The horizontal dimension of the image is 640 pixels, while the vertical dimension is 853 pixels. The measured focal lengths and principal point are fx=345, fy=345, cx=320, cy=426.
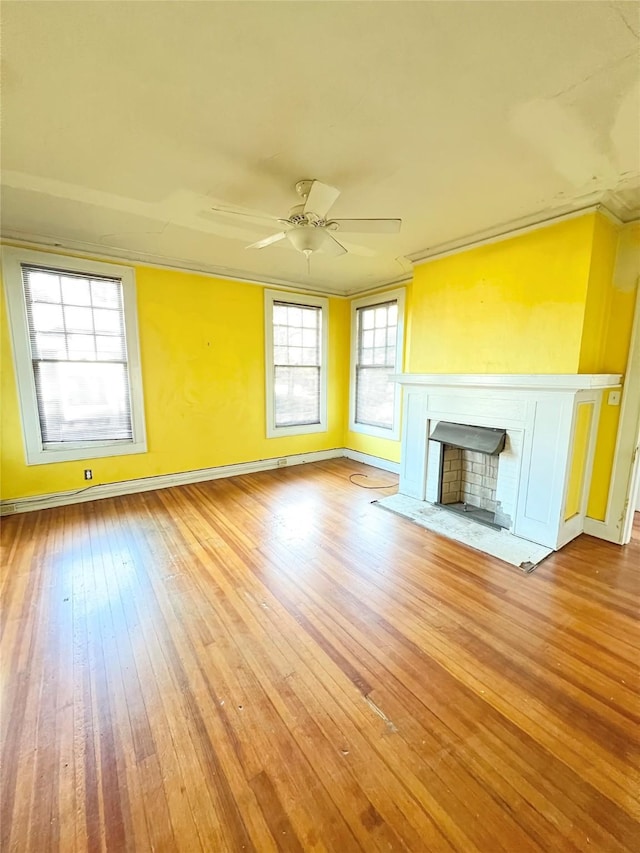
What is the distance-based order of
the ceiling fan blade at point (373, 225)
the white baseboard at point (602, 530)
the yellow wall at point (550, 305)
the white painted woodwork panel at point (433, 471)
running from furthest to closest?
1. the white painted woodwork panel at point (433, 471)
2. the white baseboard at point (602, 530)
3. the yellow wall at point (550, 305)
4. the ceiling fan blade at point (373, 225)

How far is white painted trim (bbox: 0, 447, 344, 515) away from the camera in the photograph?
3.46 m

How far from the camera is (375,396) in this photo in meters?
5.12

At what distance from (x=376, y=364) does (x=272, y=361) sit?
1509mm

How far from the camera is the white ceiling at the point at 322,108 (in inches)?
48.2

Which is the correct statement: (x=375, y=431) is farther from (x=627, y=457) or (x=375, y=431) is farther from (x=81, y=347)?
(x=81, y=347)

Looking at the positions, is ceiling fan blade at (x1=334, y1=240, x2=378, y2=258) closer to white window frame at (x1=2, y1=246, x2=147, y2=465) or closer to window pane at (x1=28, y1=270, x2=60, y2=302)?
white window frame at (x1=2, y1=246, x2=147, y2=465)

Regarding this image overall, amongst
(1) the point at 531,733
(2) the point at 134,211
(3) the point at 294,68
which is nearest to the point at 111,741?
(1) the point at 531,733

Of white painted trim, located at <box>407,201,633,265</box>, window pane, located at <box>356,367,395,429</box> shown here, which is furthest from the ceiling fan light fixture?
→ window pane, located at <box>356,367,395,429</box>

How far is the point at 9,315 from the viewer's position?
10.4 feet

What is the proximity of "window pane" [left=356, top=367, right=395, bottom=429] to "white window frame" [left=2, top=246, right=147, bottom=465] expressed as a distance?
3030 mm

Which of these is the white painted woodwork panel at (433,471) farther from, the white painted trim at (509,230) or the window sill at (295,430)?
the window sill at (295,430)

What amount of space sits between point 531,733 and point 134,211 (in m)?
3.96

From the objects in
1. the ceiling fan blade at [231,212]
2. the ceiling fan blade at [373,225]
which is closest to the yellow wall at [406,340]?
the ceiling fan blade at [373,225]

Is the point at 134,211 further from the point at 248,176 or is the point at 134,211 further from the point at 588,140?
the point at 588,140
